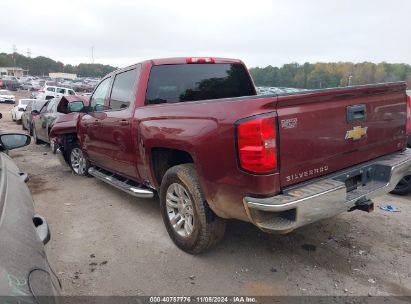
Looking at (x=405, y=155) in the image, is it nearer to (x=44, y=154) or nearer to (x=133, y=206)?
(x=133, y=206)

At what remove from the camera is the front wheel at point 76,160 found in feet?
22.6

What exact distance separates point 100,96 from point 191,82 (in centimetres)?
189

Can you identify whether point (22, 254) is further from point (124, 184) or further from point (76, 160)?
point (76, 160)

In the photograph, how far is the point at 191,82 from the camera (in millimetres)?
4441

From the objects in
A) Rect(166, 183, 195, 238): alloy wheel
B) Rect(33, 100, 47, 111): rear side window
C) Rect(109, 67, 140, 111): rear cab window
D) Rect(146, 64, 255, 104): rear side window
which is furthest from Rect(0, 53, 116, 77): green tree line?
Rect(166, 183, 195, 238): alloy wheel

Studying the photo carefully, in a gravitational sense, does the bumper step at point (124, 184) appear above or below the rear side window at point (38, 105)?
below

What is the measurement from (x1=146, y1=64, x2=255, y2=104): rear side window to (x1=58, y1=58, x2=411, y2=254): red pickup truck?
0.01 m

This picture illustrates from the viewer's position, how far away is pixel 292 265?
3.41 m

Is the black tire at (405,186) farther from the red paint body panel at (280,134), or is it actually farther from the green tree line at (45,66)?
the green tree line at (45,66)

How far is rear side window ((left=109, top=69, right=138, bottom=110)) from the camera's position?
4466 mm

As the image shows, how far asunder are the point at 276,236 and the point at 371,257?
99 centimetres

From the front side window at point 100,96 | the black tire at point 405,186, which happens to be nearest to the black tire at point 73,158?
the front side window at point 100,96

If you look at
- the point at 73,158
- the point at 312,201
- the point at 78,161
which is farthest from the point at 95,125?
the point at 312,201

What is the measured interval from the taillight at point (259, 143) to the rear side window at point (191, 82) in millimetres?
1849
